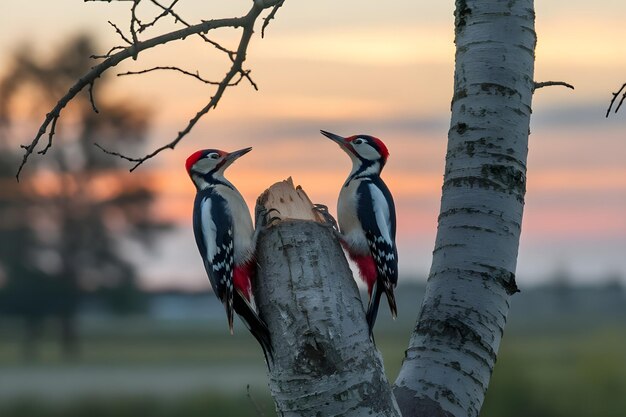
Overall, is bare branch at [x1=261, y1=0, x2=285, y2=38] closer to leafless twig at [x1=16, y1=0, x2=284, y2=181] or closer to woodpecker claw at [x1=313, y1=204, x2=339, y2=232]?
leafless twig at [x1=16, y1=0, x2=284, y2=181]

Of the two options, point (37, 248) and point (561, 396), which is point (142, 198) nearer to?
point (37, 248)

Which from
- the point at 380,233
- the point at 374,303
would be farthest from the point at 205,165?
the point at 374,303

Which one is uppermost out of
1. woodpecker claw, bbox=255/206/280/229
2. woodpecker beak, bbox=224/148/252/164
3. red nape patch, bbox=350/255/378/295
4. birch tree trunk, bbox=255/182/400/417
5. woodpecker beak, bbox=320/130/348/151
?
woodpecker beak, bbox=320/130/348/151

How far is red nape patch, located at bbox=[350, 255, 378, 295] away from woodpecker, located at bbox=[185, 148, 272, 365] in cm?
53

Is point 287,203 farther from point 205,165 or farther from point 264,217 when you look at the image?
point 205,165

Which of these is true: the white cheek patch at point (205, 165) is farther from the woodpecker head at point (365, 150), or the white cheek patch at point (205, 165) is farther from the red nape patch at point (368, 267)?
the red nape patch at point (368, 267)

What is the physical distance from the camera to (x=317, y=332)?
3.67 meters

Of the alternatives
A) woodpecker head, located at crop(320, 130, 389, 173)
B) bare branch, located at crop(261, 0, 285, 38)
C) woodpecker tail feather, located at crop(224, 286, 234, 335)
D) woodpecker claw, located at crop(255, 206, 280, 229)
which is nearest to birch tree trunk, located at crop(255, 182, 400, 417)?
woodpecker claw, located at crop(255, 206, 280, 229)

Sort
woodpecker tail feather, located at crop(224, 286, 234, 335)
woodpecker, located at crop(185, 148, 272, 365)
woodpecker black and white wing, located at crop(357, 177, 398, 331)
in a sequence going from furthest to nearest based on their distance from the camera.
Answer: woodpecker black and white wing, located at crop(357, 177, 398, 331)
woodpecker tail feather, located at crop(224, 286, 234, 335)
woodpecker, located at crop(185, 148, 272, 365)

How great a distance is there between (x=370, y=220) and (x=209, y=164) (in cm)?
83

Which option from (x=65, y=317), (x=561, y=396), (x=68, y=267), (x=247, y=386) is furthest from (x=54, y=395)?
(x=247, y=386)

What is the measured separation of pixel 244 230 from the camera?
4.24 m

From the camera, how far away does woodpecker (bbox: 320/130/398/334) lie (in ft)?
14.8

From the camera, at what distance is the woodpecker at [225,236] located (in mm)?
4047
